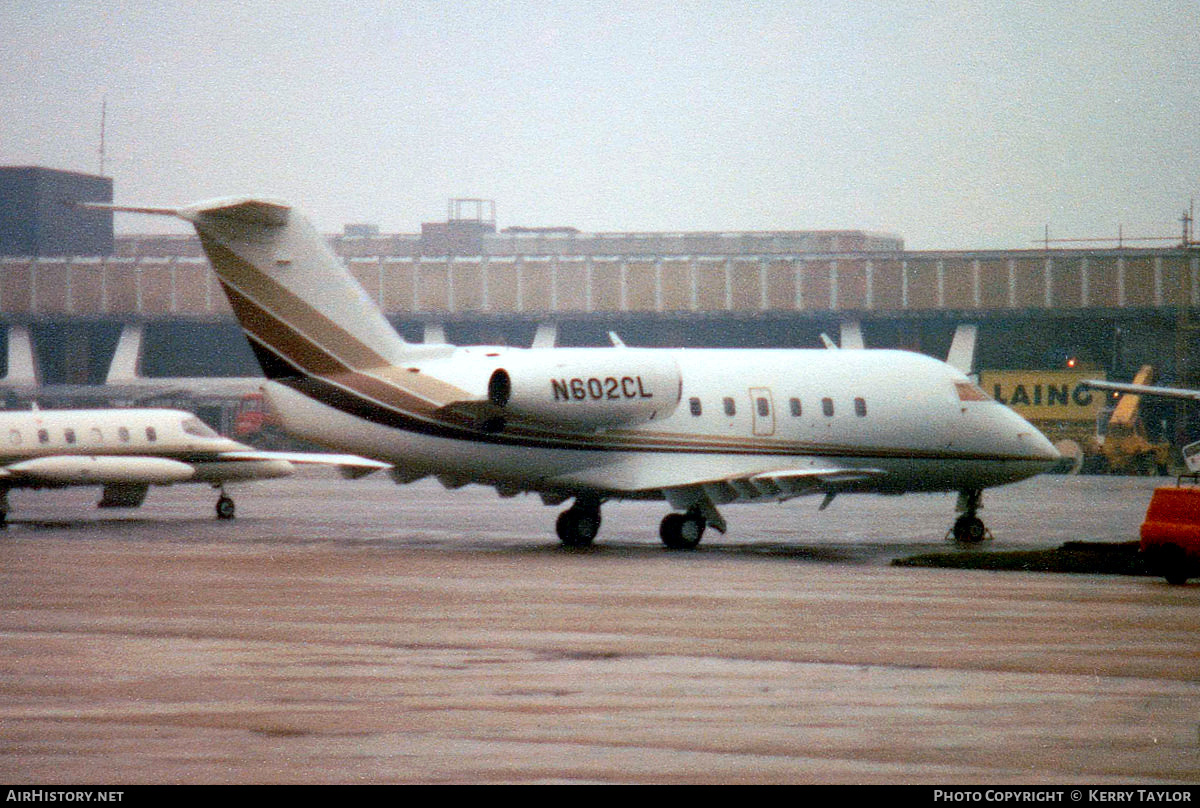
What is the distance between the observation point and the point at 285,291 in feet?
77.3

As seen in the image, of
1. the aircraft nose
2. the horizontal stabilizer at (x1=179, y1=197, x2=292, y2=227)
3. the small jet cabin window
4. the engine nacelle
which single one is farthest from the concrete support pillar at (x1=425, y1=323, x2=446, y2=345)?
the horizontal stabilizer at (x1=179, y1=197, x2=292, y2=227)

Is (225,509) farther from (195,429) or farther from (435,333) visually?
(435,333)

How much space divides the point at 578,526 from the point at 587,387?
306cm

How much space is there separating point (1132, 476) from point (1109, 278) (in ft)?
29.9

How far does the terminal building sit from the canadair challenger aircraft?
1610 inches

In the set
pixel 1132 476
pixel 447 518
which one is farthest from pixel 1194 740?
pixel 1132 476

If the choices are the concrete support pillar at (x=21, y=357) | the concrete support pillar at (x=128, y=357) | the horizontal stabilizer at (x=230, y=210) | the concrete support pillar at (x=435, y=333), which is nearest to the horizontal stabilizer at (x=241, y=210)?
the horizontal stabilizer at (x=230, y=210)

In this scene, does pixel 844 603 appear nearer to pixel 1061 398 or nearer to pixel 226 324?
pixel 1061 398

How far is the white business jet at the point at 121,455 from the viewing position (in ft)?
107

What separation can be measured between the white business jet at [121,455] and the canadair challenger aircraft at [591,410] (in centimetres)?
820

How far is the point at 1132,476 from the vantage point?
201 feet

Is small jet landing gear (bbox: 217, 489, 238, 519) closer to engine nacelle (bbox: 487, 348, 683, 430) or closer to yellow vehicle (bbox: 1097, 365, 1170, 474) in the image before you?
engine nacelle (bbox: 487, 348, 683, 430)

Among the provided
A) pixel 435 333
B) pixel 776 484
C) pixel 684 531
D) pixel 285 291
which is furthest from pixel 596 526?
pixel 435 333

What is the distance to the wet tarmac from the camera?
29.8ft
